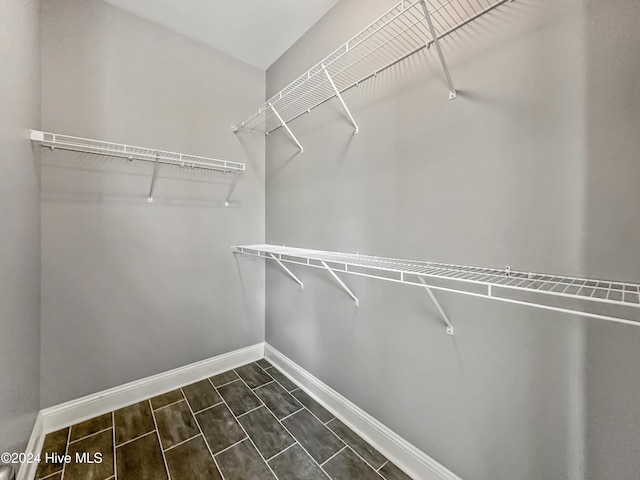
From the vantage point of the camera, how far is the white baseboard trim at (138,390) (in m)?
1.47

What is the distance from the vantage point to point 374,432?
1390 millimetres

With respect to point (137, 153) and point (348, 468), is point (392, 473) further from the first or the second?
point (137, 153)

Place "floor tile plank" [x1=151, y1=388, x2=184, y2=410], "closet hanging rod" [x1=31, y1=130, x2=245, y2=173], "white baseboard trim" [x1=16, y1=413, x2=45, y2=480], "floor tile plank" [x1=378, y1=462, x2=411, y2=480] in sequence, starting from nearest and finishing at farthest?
"white baseboard trim" [x1=16, y1=413, x2=45, y2=480]
"floor tile plank" [x1=378, y1=462, x2=411, y2=480]
"closet hanging rod" [x1=31, y1=130, x2=245, y2=173]
"floor tile plank" [x1=151, y1=388, x2=184, y2=410]

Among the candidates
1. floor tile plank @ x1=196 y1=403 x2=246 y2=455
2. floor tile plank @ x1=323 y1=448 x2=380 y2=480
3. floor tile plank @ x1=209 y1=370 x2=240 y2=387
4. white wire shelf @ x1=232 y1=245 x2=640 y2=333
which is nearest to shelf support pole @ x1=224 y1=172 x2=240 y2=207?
floor tile plank @ x1=209 y1=370 x2=240 y2=387

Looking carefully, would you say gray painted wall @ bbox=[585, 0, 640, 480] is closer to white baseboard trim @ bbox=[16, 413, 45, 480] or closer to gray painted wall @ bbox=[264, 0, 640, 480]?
gray painted wall @ bbox=[264, 0, 640, 480]

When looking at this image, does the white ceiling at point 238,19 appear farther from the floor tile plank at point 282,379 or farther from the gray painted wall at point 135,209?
the floor tile plank at point 282,379

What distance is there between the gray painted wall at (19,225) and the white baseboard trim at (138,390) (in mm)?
166

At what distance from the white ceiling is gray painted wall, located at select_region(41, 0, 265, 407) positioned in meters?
0.09

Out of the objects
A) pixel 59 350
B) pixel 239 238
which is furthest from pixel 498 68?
pixel 59 350

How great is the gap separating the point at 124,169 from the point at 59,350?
3.70ft

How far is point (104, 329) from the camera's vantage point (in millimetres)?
1612

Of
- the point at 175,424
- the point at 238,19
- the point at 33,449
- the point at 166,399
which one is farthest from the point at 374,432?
the point at 238,19

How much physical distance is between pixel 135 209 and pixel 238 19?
1450 millimetres

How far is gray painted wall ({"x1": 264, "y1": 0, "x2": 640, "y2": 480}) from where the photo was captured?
0.75 metres
